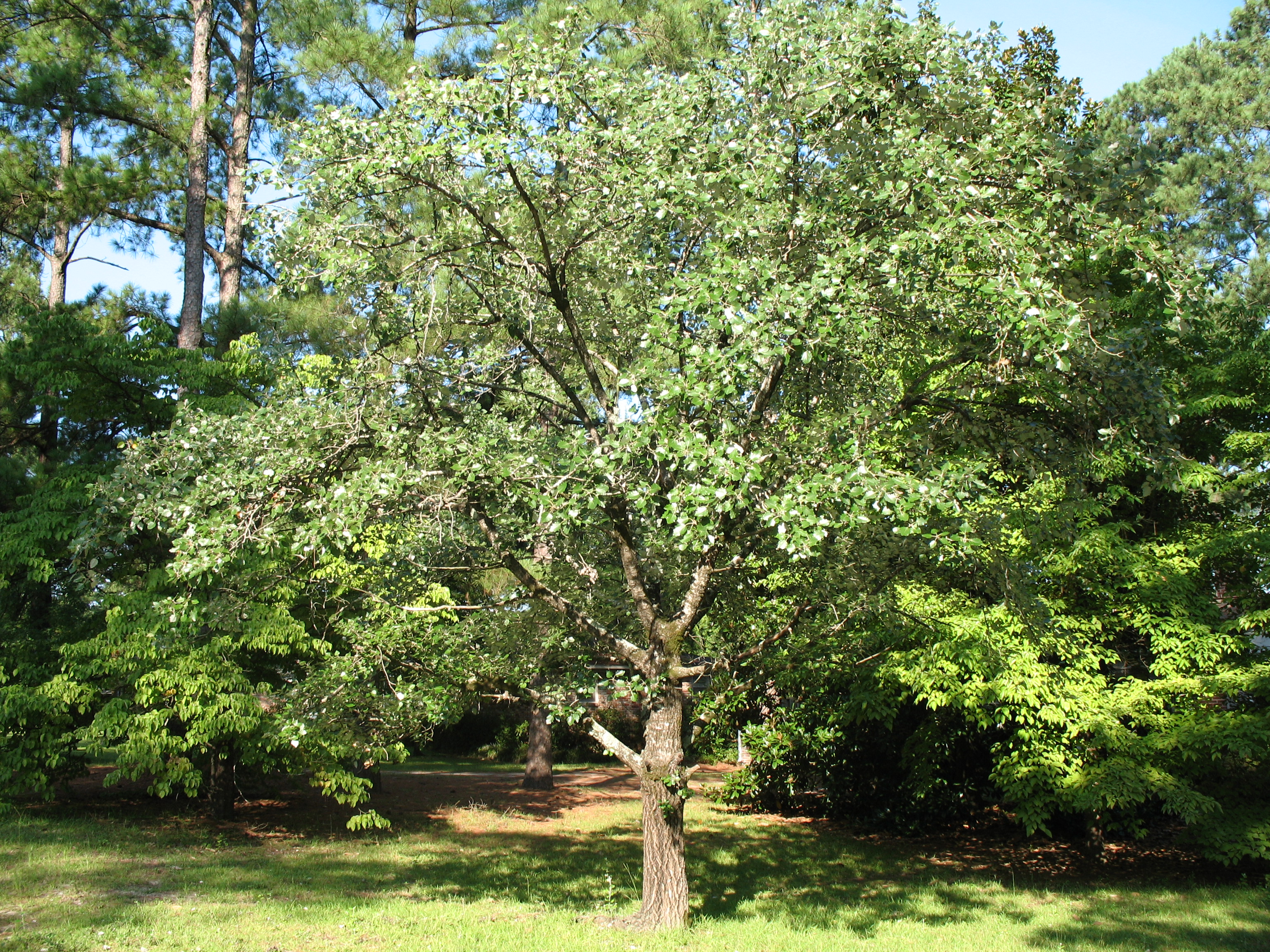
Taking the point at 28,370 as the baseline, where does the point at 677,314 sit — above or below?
below

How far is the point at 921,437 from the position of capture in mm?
6723

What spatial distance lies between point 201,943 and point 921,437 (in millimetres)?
6556

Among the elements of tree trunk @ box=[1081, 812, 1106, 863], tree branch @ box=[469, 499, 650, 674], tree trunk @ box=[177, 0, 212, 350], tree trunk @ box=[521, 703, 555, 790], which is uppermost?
tree trunk @ box=[177, 0, 212, 350]

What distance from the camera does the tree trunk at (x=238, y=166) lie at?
50.7ft

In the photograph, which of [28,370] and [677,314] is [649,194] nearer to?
[677,314]

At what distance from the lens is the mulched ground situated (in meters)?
10.6

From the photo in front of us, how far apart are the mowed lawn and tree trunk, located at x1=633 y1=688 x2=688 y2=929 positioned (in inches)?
8.9

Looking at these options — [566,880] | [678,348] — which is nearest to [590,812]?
[566,880]

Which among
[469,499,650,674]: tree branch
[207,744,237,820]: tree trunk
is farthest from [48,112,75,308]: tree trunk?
[469,499,650,674]: tree branch

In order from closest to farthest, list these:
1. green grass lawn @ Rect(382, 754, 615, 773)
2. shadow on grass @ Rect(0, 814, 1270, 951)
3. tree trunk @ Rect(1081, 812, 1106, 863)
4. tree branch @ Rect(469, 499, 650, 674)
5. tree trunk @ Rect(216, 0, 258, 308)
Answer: tree branch @ Rect(469, 499, 650, 674) → shadow on grass @ Rect(0, 814, 1270, 951) → tree trunk @ Rect(1081, 812, 1106, 863) → tree trunk @ Rect(216, 0, 258, 308) → green grass lawn @ Rect(382, 754, 615, 773)

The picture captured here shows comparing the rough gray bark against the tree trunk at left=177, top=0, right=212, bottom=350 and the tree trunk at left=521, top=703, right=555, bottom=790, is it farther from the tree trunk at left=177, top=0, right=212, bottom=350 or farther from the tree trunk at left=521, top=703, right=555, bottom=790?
the tree trunk at left=521, top=703, right=555, bottom=790

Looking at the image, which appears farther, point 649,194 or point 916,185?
point 649,194

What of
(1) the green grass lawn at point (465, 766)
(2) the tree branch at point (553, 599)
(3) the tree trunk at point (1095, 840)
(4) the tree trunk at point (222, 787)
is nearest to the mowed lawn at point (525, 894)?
(4) the tree trunk at point (222, 787)

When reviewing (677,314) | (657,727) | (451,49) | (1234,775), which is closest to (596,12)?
(451,49)
